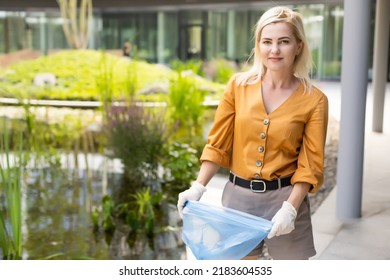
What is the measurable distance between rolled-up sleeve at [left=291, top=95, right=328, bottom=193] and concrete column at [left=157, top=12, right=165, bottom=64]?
1171 centimetres

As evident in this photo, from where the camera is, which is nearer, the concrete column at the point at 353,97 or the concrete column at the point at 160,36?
the concrete column at the point at 353,97

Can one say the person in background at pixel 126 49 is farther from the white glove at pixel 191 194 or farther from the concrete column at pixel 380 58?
the white glove at pixel 191 194

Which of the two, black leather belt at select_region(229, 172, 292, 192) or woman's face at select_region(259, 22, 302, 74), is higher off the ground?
woman's face at select_region(259, 22, 302, 74)

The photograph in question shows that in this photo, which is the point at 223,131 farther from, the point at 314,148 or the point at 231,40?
the point at 231,40

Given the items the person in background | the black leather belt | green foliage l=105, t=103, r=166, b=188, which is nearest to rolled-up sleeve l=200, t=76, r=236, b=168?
the black leather belt

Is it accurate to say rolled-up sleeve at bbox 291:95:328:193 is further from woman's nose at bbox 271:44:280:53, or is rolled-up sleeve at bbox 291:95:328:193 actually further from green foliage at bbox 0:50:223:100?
green foliage at bbox 0:50:223:100

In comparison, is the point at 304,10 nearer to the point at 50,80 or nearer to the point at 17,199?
the point at 50,80

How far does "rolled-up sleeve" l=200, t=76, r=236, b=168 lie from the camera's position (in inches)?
75.1

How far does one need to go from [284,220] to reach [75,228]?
2773mm

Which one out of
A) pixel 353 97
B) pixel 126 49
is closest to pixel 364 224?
pixel 353 97

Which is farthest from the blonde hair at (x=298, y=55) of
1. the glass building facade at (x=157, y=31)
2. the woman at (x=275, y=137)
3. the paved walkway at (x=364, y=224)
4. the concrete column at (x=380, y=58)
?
the glass building facade at (x=157, y=31)

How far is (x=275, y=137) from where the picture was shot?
6.07ft

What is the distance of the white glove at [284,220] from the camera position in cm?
175
